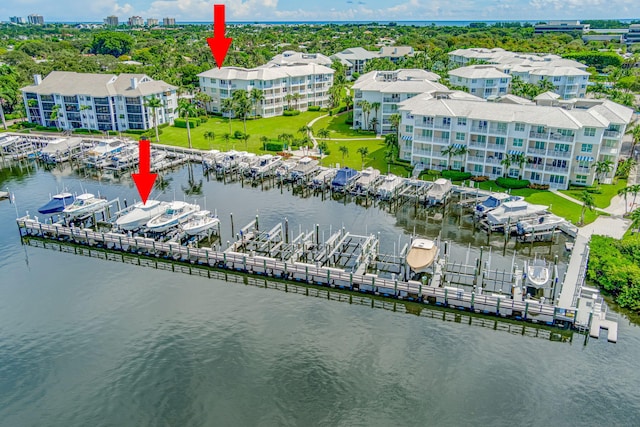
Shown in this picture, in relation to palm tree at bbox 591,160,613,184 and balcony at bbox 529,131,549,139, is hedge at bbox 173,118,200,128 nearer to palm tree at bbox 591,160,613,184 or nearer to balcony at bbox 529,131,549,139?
balcony at bbox 529,131,549,139

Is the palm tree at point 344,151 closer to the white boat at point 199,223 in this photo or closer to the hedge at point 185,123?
the white boat at point 199,223

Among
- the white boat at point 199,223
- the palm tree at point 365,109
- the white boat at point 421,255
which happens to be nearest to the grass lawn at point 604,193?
the white boat at point 421,255

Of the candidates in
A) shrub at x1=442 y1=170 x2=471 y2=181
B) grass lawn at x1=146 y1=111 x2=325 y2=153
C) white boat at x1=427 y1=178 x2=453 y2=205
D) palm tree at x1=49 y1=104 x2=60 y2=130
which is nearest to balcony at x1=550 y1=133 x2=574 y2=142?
shrub at x1=442 y1=170 x2=471 y2=181

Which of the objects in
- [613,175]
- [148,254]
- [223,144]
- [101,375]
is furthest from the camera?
[223,144]

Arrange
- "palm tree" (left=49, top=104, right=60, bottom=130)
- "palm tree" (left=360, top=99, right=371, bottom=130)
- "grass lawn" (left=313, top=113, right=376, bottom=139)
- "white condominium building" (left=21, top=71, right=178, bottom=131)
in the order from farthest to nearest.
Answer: "white condominium building" (left=21, top=71, right=178, bottom=131), "palm tree" (left=49, top=104, right=60, bottom=130), "grass lawn" (left=313, top=113, right=376, bottom=139), "palm tree" (left=360, top=99, right=371, bottom=130)

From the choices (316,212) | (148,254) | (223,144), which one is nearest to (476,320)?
(316,212)

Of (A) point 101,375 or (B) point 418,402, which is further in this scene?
(A) point 101,375

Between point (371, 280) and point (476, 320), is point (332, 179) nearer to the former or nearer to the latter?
point (371, 280)
